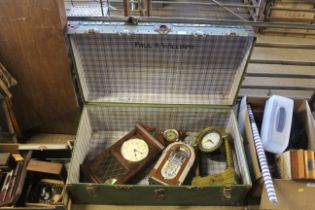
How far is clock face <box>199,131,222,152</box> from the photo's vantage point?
160 centimetres

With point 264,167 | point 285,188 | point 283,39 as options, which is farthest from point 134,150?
point 283,39

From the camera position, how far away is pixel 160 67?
151 cm

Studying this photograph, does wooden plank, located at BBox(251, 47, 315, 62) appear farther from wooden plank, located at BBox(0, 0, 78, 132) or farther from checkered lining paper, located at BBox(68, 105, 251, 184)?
wooden plank, located at BBox(0, 0, 78, 132)

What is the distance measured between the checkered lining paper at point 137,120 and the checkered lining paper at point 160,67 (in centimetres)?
8

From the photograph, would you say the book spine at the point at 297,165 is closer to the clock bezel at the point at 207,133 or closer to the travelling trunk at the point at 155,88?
the travelling trunk at the point at 155,88

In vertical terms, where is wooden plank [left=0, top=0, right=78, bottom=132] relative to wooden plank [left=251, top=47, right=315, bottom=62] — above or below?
below

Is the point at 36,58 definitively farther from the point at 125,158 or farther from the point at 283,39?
the point at 283,39

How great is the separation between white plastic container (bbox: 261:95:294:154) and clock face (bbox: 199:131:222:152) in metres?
0.24

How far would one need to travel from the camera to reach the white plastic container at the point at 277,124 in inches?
60.5

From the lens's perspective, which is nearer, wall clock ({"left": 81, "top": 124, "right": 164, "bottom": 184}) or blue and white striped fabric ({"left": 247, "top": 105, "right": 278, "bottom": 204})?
blue and white striped fabric ({"left": 247, "top": 105, "right": 278, "bottom": 204})

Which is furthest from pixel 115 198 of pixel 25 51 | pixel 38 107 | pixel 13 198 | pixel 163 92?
pixel 25 51

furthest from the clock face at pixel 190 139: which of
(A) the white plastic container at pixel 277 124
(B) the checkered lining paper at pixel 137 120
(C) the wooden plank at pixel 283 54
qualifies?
(C) the wooden plank at pixel 283 54

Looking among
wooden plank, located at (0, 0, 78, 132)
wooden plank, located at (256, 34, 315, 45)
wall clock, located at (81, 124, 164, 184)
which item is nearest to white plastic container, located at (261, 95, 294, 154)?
wall clock, located at (81, 124, 164, 184)

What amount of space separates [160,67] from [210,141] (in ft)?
1.70
